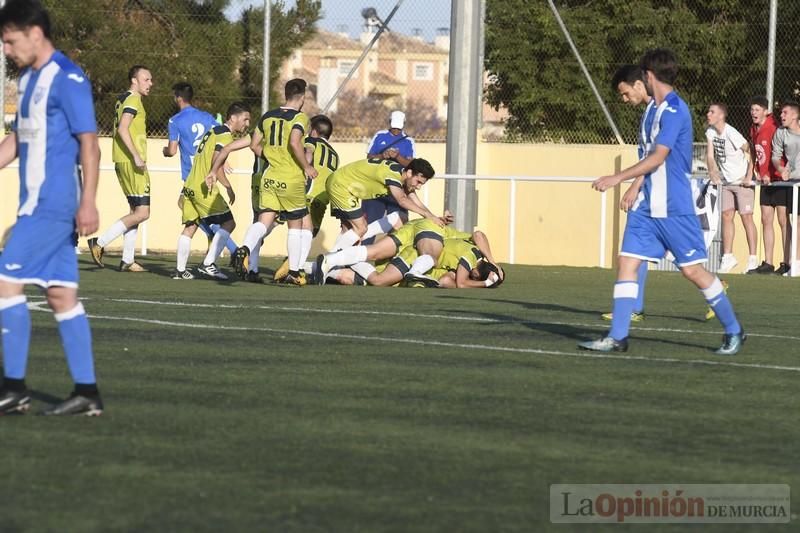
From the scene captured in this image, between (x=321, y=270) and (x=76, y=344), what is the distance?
9.08 m

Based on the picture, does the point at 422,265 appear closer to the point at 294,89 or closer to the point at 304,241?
the point at 304,241

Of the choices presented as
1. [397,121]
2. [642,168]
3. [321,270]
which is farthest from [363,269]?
[642,168]

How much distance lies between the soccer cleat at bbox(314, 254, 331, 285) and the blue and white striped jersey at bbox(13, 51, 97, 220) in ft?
29.3

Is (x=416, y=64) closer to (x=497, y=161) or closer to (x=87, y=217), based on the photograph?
(x=497, y=161)

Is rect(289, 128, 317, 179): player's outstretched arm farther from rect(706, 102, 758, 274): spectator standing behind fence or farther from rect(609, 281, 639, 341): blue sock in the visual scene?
rect(706, 102, 758, 274): spectator standing behind fence

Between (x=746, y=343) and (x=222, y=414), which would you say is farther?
(x=746, y=343)

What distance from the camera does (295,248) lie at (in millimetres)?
15453

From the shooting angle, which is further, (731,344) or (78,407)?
(731,344)

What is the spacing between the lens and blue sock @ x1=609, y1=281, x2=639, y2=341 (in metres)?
9.73

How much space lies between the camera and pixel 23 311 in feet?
22.8

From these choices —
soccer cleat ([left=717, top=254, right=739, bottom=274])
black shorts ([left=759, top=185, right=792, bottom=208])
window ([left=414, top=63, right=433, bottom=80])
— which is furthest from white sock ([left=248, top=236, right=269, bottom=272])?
window ([left=414, top=63, right=433, bottom=80])

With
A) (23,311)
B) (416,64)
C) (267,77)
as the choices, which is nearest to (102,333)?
(23,311)

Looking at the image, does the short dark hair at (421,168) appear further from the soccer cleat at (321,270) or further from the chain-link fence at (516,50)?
the chain-link fence at (516,50)

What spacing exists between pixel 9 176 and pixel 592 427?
55.7 ft
